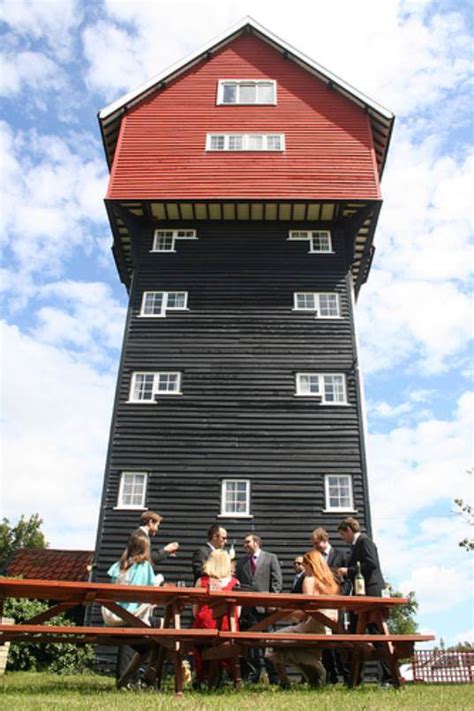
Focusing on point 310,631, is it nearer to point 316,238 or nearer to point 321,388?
point 321,388

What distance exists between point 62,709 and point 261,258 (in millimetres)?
18149

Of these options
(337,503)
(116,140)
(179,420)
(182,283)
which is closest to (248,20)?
(116,140)

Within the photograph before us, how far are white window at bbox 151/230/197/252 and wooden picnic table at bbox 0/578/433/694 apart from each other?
649 inches

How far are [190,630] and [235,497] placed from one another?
37.9ft

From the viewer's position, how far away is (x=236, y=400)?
62.8 ft

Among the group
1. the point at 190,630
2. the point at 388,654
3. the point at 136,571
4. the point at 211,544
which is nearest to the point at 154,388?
the point at 211,544

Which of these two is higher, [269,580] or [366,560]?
[366,560]

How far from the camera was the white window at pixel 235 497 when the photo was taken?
17.5 meters

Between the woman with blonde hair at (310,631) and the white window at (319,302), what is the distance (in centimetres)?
1384

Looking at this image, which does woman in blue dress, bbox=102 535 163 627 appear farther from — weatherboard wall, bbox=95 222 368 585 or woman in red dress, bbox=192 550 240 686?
weatherboard wall, bbox=95 222 368 585

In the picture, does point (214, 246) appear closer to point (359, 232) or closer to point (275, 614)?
point (359, 232)

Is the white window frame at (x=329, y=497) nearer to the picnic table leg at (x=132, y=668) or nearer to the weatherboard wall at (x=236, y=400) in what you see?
the weatherboard wall at (x=236, y=400)

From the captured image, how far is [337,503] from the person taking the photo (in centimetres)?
1770

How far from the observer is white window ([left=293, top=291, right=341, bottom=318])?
2081 centimetres
